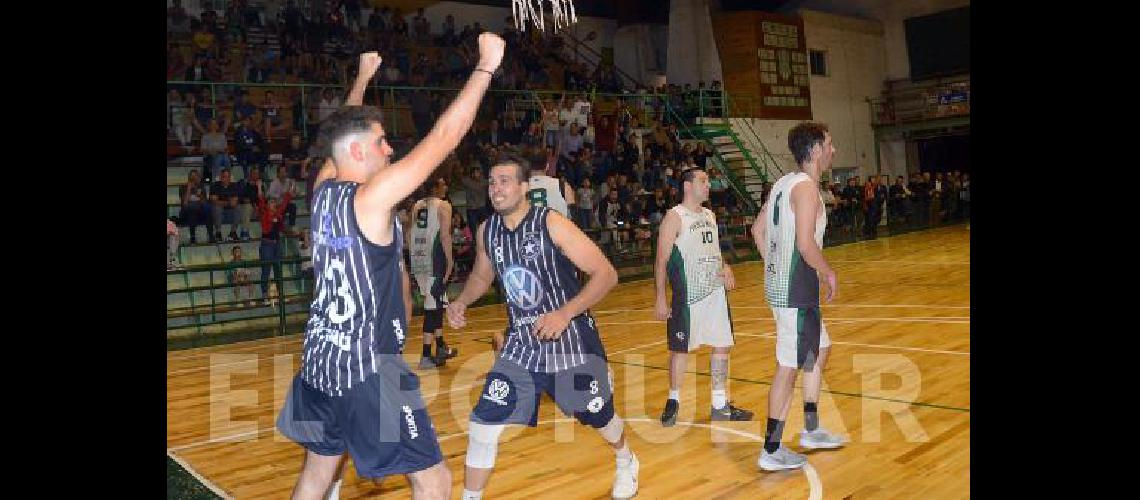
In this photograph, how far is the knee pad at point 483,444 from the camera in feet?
13.3

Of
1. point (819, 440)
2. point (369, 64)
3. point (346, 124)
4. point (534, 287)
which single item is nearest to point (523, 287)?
point (534, 287)

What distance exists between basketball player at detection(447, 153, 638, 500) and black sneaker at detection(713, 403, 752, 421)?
6.70 feet

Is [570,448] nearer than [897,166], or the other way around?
[570,448]

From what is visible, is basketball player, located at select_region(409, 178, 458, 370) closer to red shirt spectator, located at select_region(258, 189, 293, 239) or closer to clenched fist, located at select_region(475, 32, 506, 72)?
red shirt spectator, located at select_region(258, 189, 293, 239)

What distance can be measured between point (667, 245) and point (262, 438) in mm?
2965

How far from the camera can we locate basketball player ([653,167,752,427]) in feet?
20.1

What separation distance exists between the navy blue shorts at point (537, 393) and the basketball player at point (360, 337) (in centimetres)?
92

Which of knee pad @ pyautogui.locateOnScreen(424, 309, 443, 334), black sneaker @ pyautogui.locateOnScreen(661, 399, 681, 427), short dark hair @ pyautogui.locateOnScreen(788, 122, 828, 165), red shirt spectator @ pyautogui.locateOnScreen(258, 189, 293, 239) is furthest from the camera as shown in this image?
red shirt spectator @ pyautogui.locateOnScreen(258, 189, 293, 239)

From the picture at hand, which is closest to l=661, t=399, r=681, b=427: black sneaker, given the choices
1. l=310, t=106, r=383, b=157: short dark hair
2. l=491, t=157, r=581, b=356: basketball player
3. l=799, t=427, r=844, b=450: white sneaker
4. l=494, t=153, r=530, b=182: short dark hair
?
l=799, t=427, r=844, b=450: white sneaker

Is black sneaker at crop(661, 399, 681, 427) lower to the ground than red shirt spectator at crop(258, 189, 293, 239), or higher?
lower

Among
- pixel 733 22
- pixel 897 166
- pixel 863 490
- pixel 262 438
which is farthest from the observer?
pixel 897 166

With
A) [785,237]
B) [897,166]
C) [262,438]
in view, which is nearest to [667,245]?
[785,237]

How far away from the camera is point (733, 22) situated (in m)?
26.3
